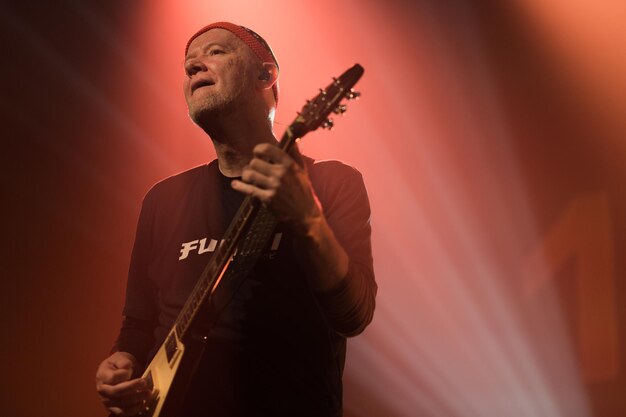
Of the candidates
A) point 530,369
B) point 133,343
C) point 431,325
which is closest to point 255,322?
point 133,343

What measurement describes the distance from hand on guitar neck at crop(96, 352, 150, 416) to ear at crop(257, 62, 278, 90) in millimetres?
965

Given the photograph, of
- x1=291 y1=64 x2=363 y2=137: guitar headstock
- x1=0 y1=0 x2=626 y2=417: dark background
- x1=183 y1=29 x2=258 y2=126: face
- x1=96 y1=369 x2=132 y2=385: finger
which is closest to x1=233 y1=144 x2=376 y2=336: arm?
x1=291 y1=64 x2=363 y2=137: guitar headstock

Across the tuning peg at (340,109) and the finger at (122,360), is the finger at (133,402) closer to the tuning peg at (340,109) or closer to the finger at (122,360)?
the finger at (122,360)

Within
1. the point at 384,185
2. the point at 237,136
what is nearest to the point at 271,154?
the point at 237,136

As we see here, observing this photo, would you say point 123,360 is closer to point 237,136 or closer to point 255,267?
point 255,267

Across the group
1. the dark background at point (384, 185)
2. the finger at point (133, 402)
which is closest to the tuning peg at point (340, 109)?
the finger at point (133, 402)

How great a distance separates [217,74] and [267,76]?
20 cm

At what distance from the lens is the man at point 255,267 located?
127 centimetres

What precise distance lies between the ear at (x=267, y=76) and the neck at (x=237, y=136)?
0.11m

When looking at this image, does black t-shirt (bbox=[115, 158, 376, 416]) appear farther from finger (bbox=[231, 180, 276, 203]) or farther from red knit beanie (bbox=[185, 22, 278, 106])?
red knit beanie (bbox=[185, 22, 278, 106])

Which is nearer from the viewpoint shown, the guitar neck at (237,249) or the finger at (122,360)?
the guitar neck at (237,249)

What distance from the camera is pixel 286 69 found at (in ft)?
11.1

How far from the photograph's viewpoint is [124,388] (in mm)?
1502

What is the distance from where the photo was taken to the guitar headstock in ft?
4.25
